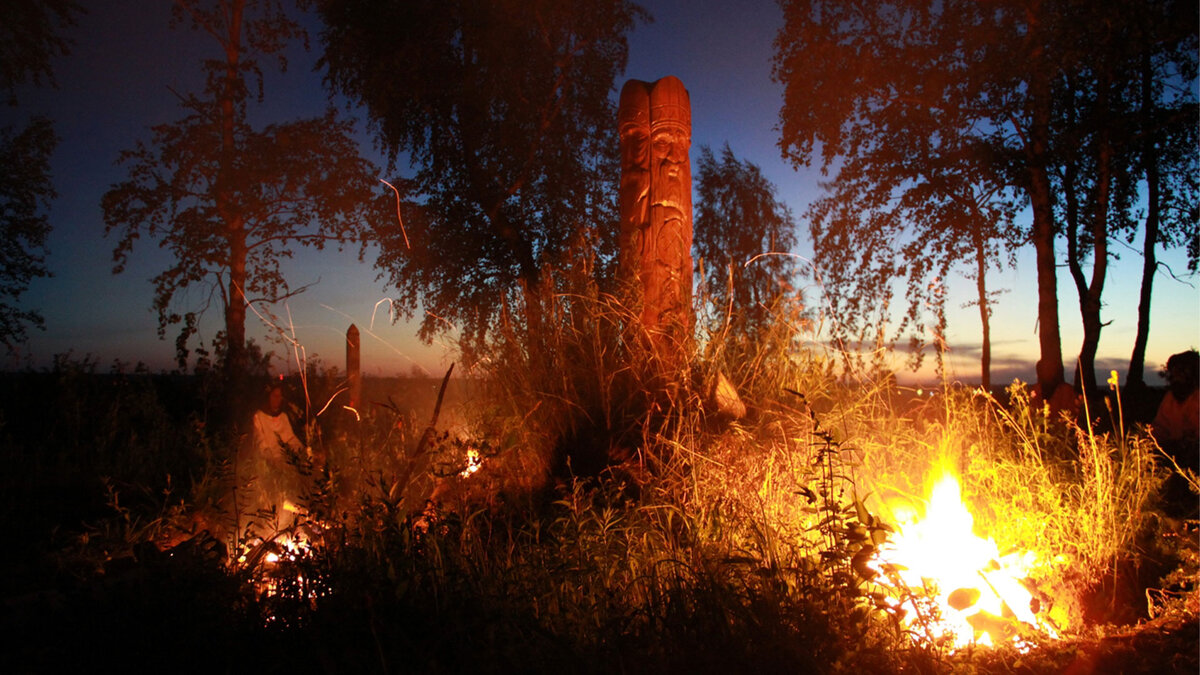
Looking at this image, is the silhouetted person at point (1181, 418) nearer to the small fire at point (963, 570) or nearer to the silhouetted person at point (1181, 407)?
the silhouetted person at point (1181, 407)

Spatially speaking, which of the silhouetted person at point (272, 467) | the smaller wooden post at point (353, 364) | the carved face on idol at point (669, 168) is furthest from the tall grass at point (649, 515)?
the smaller wooden post at point (353, 364)

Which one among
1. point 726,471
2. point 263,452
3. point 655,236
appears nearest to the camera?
point 726,471

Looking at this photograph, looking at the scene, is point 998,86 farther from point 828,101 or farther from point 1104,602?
point 1104,602

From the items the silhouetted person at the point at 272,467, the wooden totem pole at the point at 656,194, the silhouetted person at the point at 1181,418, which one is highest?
the wooden totem pole at the point at 656,194

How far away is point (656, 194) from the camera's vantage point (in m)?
5.59

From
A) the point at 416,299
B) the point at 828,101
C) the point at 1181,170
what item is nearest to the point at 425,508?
the point at 416,299

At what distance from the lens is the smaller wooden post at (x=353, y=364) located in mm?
7926

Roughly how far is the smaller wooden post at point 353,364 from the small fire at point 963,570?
247 inches

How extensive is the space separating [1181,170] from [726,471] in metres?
11.8

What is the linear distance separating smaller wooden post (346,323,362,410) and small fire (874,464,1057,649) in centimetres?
628

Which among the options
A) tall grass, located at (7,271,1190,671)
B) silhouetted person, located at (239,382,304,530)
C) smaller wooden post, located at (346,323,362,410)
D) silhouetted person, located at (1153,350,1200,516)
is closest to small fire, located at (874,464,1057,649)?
tall grass, located at (7,271,1190,671)

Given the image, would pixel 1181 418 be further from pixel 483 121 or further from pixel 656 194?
pixel 483 121

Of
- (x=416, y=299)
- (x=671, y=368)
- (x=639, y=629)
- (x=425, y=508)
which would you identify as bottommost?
(x=639, y=629)

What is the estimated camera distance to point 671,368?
4781 millimetres
